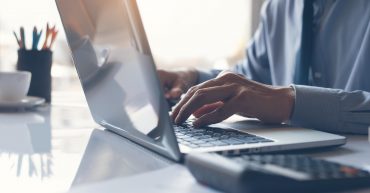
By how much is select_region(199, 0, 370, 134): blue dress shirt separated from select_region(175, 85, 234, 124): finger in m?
0.15

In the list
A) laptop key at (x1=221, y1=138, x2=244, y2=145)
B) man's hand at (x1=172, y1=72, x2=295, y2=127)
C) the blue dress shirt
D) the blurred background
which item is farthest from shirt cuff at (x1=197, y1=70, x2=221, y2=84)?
laptop key at (x1=221, y1=138, x2=244, y2=145)

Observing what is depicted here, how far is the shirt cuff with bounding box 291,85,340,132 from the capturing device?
0.94 metres

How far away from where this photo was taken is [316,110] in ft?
3.10

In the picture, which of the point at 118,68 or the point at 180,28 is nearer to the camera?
the point at 118,68

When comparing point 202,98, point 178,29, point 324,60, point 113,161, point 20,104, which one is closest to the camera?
point 113,161

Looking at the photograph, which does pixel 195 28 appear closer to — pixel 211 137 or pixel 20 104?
pixel 20 104

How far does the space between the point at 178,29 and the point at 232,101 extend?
4.09ft

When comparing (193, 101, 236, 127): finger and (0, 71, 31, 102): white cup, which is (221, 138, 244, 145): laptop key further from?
(0, 71, 31, 102): white cup

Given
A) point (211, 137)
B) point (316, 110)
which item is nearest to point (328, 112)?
point (316, 110)

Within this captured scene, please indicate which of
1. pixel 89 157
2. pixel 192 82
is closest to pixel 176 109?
pixel 89 157

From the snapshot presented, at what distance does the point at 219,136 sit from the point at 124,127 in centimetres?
15

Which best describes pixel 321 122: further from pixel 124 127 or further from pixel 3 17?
pixel 3 17

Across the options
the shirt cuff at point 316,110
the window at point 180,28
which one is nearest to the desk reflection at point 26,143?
the shirt cuff at point 316,110

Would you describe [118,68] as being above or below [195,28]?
above
